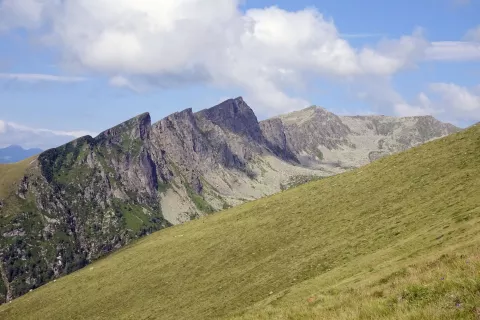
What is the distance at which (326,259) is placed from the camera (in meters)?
44.1

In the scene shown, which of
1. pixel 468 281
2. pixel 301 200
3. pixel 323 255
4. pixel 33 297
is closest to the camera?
pixel 468 281

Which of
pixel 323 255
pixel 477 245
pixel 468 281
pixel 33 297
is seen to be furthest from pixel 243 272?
pixel 33 297

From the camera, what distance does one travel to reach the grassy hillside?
19719 mm

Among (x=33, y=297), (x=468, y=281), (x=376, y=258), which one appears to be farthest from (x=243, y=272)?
(x=33, y=297)

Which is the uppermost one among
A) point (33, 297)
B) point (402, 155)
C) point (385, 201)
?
point (402, 155)

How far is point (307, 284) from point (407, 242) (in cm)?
924

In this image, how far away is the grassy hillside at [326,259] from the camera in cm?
1972

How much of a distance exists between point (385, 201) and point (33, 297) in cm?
6872

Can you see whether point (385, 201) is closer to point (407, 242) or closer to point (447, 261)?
point (407, 242)

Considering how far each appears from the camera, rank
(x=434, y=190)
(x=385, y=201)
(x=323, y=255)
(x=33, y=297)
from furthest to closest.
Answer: (x=33, y=297), (x=385, y=201), (x=434, y=190), (x=323, y=255)

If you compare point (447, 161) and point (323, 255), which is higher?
point (447, 161)

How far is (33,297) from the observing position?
83062 mm

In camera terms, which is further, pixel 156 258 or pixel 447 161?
pixel 156 258

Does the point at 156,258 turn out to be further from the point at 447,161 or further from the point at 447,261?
the point at 447,261
